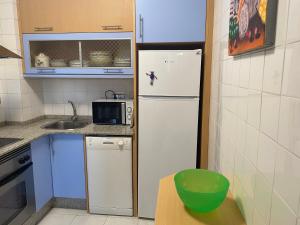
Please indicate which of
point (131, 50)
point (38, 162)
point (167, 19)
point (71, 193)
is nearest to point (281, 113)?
point (167, 19)

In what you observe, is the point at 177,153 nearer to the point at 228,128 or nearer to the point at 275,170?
the point at 228,128

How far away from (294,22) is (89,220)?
7.55ft

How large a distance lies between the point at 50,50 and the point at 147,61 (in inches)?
47.7

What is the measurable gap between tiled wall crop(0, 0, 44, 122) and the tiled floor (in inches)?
41.1

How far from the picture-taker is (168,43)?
79.4 inches

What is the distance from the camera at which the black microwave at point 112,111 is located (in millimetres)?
2346

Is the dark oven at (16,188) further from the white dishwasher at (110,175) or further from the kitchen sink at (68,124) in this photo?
the kitchen sink at (68,124)

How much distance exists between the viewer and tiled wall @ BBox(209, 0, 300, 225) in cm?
59

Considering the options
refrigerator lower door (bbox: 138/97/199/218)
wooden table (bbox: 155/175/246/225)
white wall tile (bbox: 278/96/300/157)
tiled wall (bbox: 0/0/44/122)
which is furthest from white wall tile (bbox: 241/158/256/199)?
tiled wall (bbox: 0/0/44/122)

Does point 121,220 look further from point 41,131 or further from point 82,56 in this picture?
point 82,56

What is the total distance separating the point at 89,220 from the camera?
225 centimetres

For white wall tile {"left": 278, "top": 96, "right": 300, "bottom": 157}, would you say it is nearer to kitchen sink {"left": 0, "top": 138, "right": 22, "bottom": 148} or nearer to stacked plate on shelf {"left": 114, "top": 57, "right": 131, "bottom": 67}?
stacked plate on shelf {"left": 114, "top": 57, "right": 131, "bottom": 67}

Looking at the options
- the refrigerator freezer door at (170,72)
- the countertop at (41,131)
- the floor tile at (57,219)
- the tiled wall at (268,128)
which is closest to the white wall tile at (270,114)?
the tiled wall at (268,128)

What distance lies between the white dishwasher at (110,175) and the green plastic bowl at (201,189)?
41.8 inches
